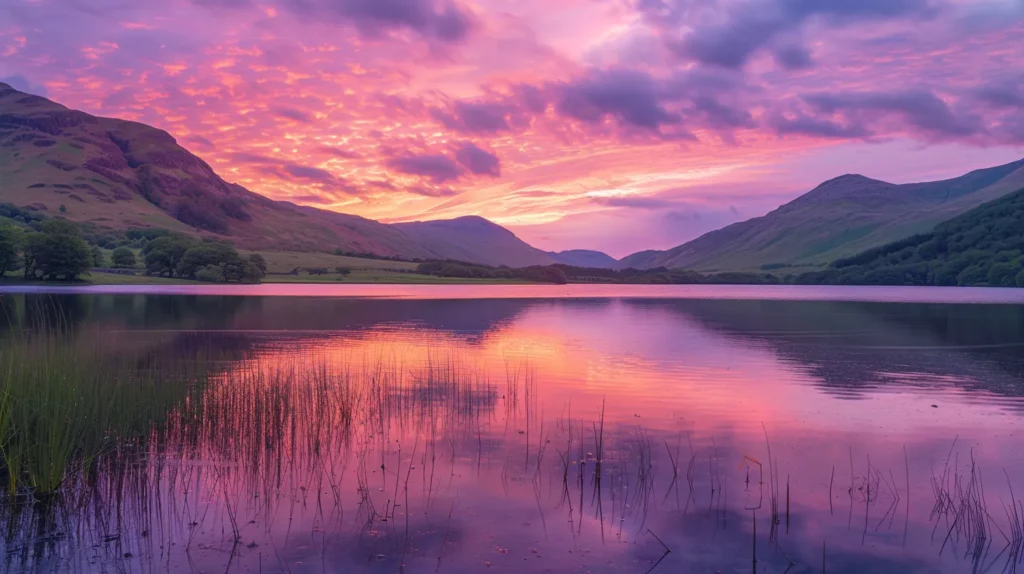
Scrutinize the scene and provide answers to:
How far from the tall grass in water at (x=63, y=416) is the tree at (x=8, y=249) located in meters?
149

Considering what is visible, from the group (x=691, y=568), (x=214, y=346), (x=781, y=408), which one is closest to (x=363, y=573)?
(x=691, y=568)

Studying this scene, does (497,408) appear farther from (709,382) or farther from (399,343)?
(399,343)

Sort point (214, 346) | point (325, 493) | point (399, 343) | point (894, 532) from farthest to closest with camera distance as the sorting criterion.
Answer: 1. point (399, 343)
2. point (214, 346)
3. point (325, 493)
4. point (894, 532)

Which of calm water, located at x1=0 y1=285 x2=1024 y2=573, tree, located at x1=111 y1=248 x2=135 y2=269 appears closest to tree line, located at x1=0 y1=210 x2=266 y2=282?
tree, located at x1=111 y1=248 x2=135 y2=269

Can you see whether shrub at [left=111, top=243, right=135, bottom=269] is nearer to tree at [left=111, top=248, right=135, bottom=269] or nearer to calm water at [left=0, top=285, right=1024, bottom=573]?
tree at [left=111, top=248, right=135, bottom=269]

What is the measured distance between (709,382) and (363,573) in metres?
24.4

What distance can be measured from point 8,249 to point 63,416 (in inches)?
6153

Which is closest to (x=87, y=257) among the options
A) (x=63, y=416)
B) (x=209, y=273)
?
(x=209, y=273)

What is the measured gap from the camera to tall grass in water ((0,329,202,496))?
46.2ft

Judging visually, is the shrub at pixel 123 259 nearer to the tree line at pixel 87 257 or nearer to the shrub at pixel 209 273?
the tree line at pixel 87 257

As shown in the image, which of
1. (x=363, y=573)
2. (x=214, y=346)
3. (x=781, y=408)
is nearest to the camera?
(x=363, y=573)

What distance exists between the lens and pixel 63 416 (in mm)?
14688

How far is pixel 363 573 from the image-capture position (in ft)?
36.2

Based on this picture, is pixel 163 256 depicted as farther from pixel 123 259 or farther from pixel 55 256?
pixel 55 256
